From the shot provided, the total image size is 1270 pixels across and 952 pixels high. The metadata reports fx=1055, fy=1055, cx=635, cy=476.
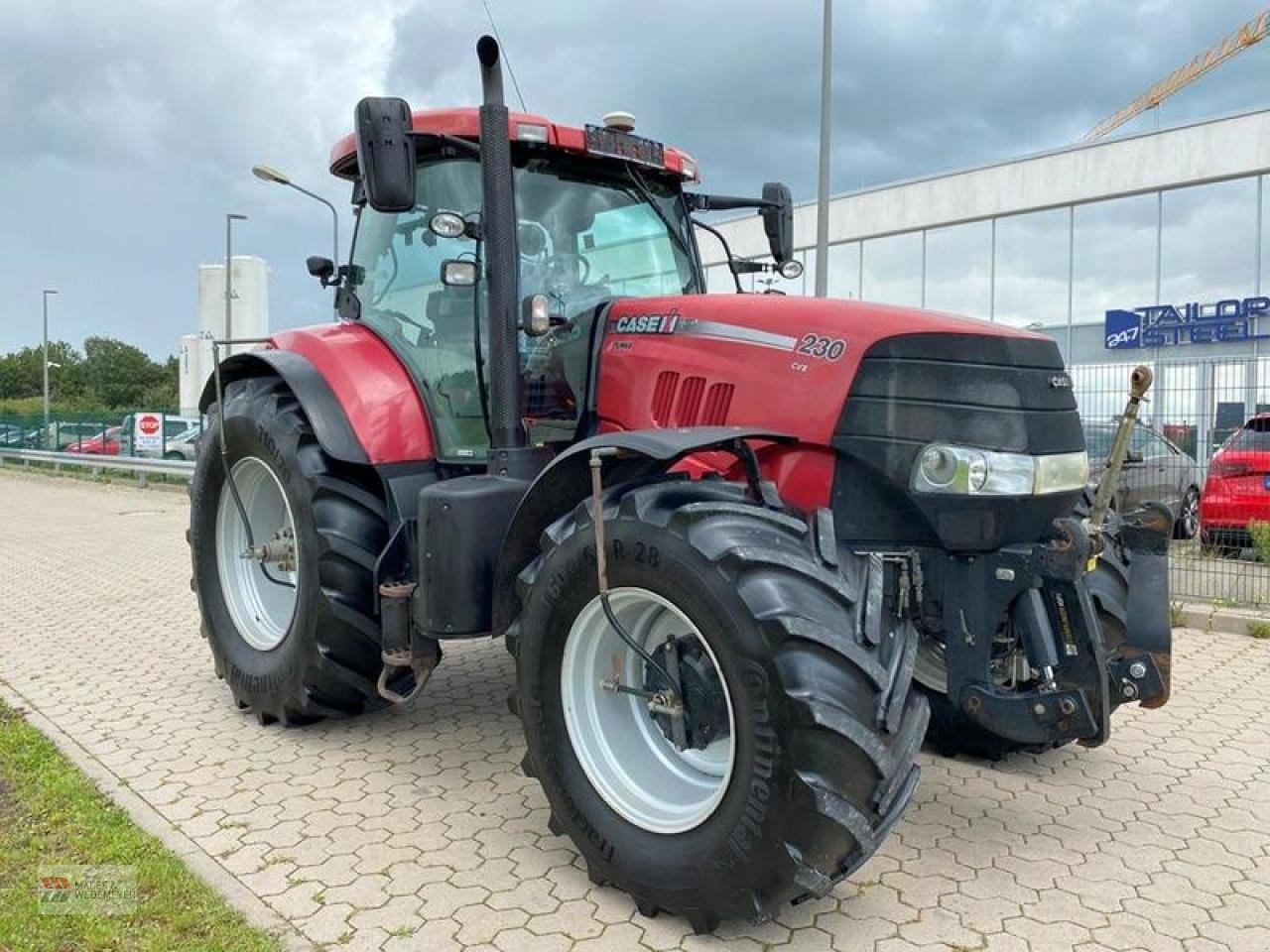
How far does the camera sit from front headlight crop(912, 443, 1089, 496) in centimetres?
314

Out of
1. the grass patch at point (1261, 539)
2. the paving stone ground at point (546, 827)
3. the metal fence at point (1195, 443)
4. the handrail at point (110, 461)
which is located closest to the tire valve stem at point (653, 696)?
the paving stone ground at point (546, 827)

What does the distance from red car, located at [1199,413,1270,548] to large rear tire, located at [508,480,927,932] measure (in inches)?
283

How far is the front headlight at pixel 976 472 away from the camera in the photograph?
3.14 meters

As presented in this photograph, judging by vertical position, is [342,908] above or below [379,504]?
below

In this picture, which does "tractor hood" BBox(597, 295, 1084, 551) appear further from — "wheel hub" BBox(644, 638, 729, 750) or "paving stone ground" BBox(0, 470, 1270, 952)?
"paving stone ground" BBox(0, 470, 1270, 952)

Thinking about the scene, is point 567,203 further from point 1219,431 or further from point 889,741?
point 1219,431

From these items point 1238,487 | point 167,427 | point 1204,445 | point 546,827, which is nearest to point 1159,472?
point 1238,487

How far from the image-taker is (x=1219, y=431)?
8.81m

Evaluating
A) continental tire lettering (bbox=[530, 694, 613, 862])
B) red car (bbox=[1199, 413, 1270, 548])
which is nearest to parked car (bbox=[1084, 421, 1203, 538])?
red car (bbox=[1199, 413, 1270, 548])

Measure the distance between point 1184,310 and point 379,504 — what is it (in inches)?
728

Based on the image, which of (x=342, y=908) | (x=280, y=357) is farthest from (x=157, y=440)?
(x=342, y=908)

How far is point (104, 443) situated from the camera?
24812 mm

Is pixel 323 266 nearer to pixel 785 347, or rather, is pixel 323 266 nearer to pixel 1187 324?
pixel 785 347

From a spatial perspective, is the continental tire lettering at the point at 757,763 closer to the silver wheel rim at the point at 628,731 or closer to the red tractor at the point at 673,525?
the red tractor at the point at 673,525
